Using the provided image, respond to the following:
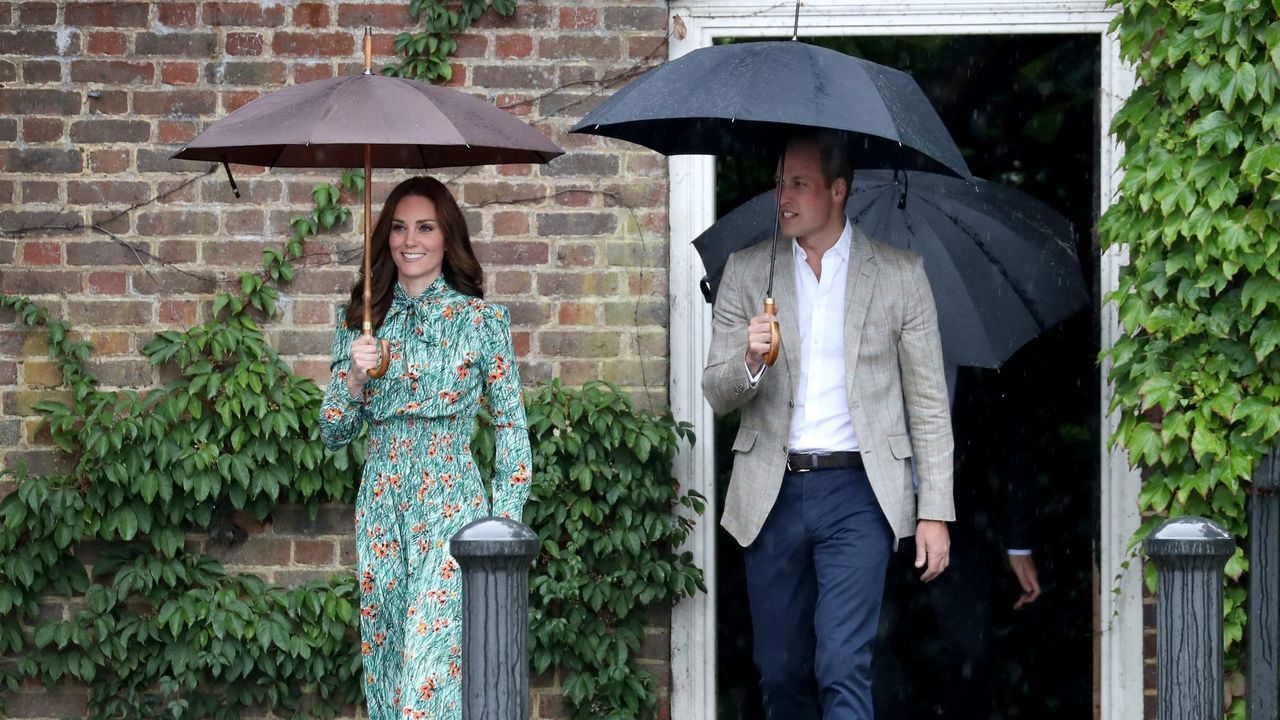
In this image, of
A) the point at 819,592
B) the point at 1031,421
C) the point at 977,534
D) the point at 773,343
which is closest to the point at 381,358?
the point at 773,343

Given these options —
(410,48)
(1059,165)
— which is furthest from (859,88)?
(1059,165)

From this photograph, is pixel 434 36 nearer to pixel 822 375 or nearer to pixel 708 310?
pixel 708 310

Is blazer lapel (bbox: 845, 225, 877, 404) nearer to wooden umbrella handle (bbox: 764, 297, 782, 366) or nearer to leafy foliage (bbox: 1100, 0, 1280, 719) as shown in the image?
wooden umbrella handle (bbox: 764, 297, 782, 366)

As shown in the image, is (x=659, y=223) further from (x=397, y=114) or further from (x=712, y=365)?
(x=397, y=114)

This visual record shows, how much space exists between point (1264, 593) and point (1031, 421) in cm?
238

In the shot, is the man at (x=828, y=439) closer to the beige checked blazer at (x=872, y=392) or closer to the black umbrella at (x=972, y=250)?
the beige checked blazer at (x=872, y=392)

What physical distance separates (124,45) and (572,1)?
4.88 feet

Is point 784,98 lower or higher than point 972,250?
higher

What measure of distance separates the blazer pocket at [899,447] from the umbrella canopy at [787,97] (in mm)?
705

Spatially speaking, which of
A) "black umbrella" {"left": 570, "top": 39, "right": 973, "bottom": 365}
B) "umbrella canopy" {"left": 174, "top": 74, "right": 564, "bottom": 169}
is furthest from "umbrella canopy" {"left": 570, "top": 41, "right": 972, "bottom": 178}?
"umbrella canopy" {"left": 174, "top": 74, "right": 564, "bottom": 169}

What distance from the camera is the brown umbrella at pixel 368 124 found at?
3.64 meters

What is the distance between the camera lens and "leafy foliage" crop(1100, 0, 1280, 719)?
4.64 metres

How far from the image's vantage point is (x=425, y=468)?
3973mm

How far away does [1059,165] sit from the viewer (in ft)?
23.3
